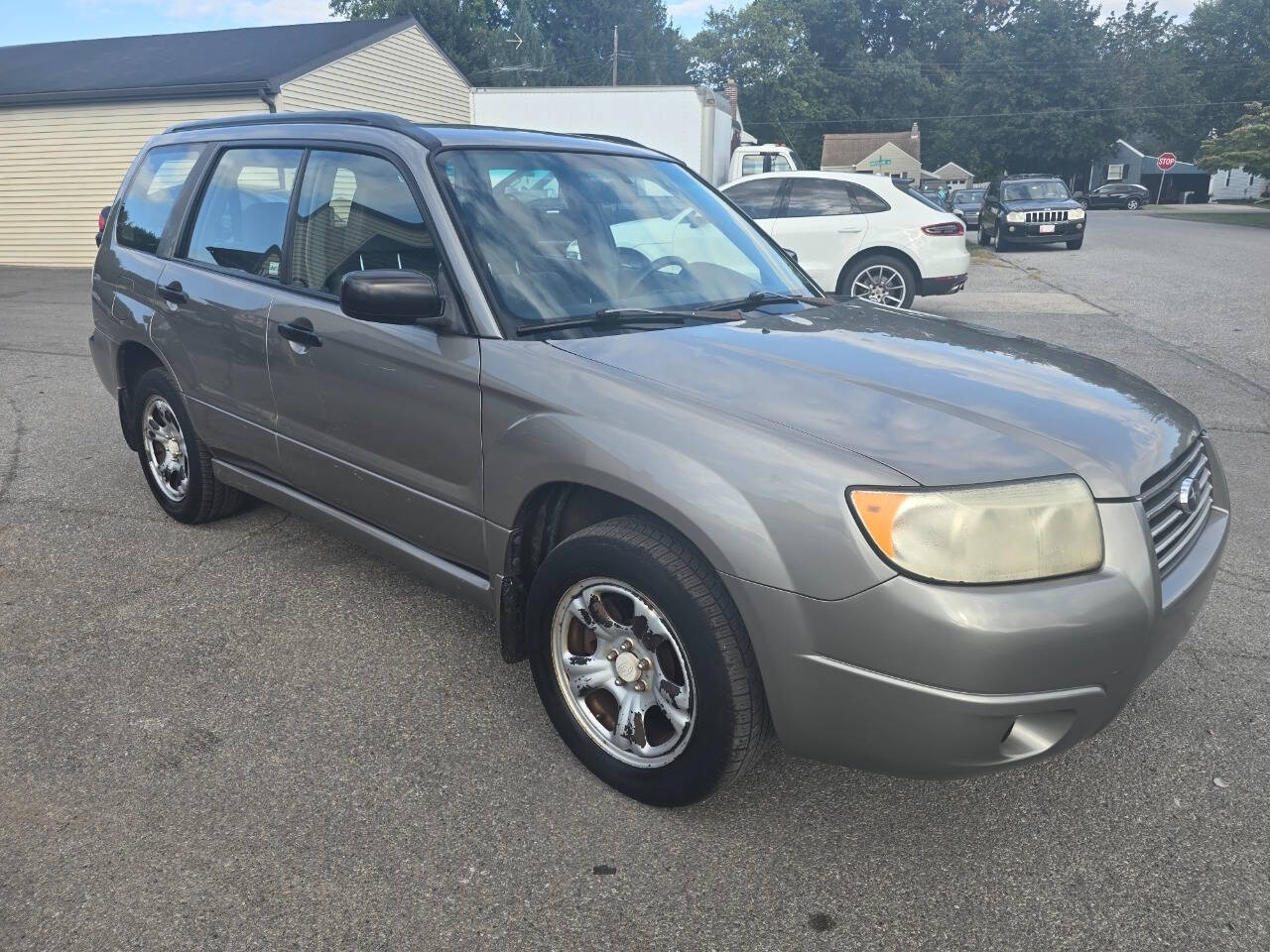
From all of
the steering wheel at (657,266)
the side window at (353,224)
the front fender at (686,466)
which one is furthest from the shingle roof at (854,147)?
the front fender at (686,466)

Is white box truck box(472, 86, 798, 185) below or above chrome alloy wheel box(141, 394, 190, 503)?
above

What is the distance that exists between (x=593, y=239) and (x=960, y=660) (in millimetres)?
1868

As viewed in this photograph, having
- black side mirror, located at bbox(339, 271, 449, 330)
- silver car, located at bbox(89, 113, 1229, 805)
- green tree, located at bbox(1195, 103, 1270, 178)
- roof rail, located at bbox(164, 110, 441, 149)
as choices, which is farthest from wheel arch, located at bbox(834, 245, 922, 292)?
green tree, located at bbox(1195, 103, 1270, 178)

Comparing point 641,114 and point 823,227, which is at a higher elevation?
point 641,114

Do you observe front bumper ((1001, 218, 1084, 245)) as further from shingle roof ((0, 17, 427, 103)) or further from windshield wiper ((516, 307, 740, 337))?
windshield wiper ((516, 307, 740, 337))

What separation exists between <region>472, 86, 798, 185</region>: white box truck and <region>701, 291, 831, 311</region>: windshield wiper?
1780 cm

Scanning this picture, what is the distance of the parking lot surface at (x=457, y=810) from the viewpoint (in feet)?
7.43

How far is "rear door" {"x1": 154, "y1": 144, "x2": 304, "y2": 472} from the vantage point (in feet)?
12.2

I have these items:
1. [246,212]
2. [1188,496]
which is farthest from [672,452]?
[246,212]

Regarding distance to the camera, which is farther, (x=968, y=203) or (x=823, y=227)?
(x=968, y=203)

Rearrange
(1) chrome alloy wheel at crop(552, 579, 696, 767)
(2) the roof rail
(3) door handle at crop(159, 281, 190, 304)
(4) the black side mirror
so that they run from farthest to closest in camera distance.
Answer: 1. (3) door handle at crop(159, 281, 190, 304)
2. (2) the roof rail
3. (4) the black side mirror
4. (1) chrome alloy wheel at crop(552, 579, 696, 767)

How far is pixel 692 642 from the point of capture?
2.37 metres

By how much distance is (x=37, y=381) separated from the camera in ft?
27.2

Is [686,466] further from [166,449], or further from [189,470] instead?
[166,449]
